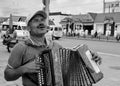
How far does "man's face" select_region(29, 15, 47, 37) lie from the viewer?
201 centimetres

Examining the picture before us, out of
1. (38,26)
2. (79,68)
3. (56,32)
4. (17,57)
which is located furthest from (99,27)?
(17,57)

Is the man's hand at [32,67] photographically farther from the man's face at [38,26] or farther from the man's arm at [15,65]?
the man's face at [38,26]

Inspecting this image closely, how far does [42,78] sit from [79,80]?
0.44 metres

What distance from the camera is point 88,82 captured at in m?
2.10

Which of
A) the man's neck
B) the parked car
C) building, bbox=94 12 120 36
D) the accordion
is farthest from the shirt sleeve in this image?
building, bbox=94 12 120 36

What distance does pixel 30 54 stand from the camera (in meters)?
1.97

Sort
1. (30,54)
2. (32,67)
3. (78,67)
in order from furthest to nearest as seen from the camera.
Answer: (78,67)
(30,54)
(32,67)

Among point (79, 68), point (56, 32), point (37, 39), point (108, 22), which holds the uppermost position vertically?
point (37, 39)

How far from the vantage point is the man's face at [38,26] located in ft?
6.59

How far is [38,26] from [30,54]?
0.26 m

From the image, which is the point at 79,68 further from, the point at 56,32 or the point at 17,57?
the point at 56,32

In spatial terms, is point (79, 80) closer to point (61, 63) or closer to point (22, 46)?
point (61, 63)

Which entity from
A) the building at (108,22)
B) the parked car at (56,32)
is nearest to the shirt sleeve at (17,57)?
the parked car at (56,32)

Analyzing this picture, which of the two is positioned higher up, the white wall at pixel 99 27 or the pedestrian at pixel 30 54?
the pedestrian at pixel 30 54
